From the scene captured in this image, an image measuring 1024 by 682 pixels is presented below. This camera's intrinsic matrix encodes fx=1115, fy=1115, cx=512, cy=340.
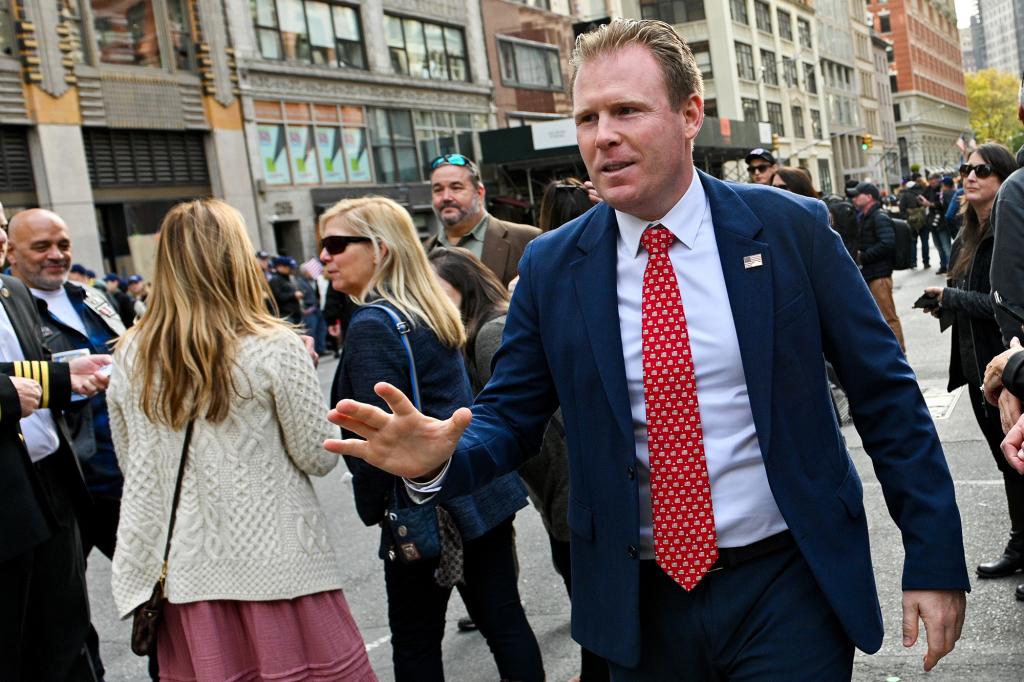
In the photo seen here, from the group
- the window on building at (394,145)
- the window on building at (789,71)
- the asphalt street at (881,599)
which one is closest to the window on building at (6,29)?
the window on building at (394,145)

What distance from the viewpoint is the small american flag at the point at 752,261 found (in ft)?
8.00

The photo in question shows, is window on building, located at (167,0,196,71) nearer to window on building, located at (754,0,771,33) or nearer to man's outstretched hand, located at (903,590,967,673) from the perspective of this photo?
man's outstretched hand, located at (903,590,967,673)

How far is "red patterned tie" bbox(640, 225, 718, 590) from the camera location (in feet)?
7.97

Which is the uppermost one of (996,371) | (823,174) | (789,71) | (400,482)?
(789,71)

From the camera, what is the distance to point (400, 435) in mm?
Answer: 2328

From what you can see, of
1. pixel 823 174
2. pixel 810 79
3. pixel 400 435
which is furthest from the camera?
pixel 823 174

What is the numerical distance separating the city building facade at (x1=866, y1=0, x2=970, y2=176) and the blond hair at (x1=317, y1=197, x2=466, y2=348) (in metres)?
113

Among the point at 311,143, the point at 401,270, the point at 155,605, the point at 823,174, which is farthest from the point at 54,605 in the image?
the point at 823,174

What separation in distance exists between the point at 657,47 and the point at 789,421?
0.87 metres

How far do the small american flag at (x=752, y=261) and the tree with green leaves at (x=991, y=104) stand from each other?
488ft

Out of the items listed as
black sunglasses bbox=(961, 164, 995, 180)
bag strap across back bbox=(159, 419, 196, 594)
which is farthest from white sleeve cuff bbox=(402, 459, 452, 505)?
black sunglasses bbox=(961, 164, 995, 180)

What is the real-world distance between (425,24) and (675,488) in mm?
37316

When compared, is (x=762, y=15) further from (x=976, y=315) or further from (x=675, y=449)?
(x=675, y=449)

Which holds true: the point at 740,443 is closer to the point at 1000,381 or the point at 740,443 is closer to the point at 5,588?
the point at 1000,381
